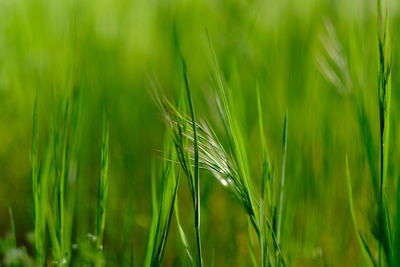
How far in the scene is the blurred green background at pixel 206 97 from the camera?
38.6 inches

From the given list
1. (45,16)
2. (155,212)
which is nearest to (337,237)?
(155,212)

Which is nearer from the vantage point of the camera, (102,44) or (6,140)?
(6,140)

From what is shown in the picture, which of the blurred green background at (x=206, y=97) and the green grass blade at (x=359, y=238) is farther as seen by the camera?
the blurred green background at (x=206, y=97)

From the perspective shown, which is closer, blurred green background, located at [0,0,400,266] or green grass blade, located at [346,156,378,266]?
green grass blade, located at [346,156,378,266]

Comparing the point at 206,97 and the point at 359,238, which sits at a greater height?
the point at 206,97

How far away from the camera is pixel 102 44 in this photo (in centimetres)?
147

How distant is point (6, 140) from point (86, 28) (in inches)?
15.8

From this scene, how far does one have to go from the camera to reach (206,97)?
89 cm

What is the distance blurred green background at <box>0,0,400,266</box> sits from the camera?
98cm

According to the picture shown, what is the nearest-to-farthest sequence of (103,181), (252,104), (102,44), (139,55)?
(103,181) < (252,104) < (102,44) < (139,55)

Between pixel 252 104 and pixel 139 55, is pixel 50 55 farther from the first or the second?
pixel 252 104

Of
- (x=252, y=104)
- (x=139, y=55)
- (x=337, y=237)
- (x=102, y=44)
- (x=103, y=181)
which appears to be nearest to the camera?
(x=103, y=181)

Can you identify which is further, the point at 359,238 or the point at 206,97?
the point at 206,97

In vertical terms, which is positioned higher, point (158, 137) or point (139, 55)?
point (139, 55)
